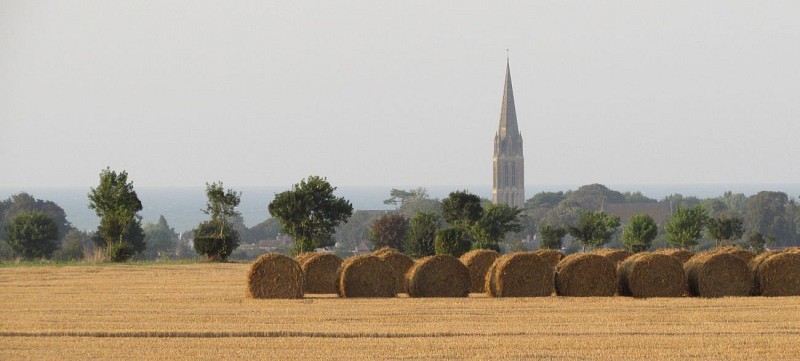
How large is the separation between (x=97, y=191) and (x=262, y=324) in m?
35.0

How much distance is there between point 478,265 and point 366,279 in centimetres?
466

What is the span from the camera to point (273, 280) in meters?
30.6

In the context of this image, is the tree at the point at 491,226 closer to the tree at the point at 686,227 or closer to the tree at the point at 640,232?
the tree at the point at 640,232

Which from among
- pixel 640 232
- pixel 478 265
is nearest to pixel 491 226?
pixel 640 232

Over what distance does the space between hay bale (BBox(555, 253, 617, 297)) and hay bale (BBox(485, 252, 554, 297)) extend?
389 mm

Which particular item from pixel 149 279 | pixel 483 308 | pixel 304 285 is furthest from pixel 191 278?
pixel 483 308

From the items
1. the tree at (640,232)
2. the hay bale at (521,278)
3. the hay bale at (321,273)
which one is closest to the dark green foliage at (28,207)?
the tree at (640,232)

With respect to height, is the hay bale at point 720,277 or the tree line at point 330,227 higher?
the tree line at point 330,227

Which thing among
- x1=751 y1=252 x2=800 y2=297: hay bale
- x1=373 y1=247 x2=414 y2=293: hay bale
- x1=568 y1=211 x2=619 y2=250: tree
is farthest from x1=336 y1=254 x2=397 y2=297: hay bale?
x1=568 y1=211 x2=619 y2=250: tree

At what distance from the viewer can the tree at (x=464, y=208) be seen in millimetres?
62625

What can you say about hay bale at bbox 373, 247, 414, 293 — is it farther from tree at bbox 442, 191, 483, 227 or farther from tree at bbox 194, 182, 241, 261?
tree at bbox 442, 191, 483, 227

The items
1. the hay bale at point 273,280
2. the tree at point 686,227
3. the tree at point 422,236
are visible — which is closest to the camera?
the hay bale at point 273,280

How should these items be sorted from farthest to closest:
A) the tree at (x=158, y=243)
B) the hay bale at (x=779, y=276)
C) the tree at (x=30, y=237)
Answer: the tree at (x=158, y=243)
the tree at (x=30, y=237)
the hay bale at (x=779, y=276)

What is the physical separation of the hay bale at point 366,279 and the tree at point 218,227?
80.0 feet
